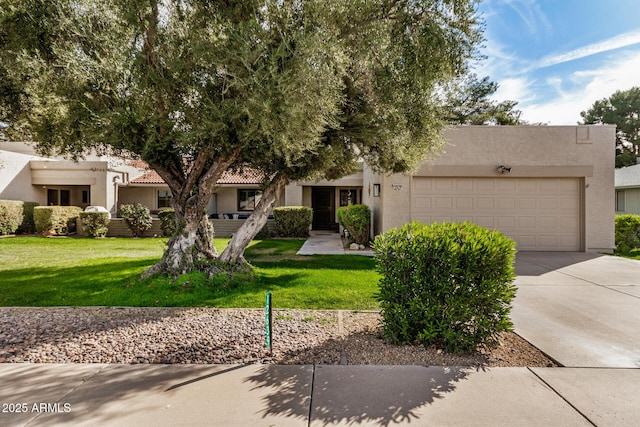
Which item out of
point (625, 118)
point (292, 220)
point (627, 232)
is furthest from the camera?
point (625, 118)

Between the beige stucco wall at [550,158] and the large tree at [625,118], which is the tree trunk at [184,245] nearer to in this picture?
the beige stucco wall at [550,158]

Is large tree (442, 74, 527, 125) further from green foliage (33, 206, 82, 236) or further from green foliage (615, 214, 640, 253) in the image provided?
green foliage (33, 206, 82, 236)

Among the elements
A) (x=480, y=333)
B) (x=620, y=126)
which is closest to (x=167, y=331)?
(x=480, y=333)

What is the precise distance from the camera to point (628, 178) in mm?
19422

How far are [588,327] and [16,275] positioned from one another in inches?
432

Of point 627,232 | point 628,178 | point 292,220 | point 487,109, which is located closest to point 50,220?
point 292,220

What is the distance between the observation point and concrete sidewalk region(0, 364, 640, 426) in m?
Answer: 2.63

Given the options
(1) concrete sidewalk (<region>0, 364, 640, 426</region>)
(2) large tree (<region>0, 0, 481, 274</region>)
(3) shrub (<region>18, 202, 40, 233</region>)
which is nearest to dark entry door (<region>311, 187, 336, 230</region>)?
(2) large tree (<region>0, 0, 481, 274</region>)

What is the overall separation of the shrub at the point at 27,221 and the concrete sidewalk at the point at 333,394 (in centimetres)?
1704

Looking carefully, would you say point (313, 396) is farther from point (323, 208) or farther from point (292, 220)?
point (323, 208)

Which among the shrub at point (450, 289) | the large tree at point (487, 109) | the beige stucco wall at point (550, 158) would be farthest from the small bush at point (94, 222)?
the large tree at point (487, 109)

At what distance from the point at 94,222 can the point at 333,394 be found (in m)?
16.5

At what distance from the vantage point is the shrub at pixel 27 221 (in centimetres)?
1642

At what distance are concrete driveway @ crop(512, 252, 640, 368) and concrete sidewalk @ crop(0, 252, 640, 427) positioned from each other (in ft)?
0.12
